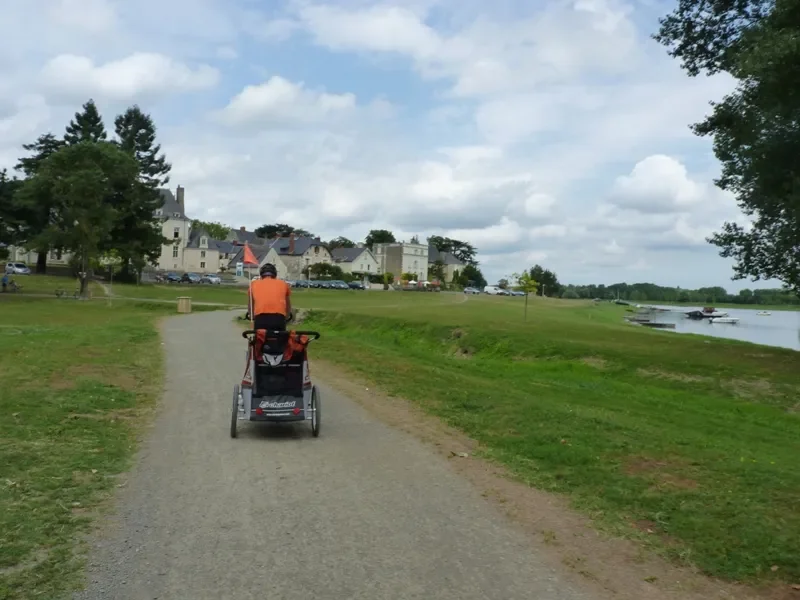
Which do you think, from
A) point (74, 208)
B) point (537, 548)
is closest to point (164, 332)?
point (537, 548)

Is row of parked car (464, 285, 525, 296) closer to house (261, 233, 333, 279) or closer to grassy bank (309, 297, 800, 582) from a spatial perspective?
house (261, 233, 333, 279)

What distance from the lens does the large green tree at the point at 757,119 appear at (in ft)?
60.6

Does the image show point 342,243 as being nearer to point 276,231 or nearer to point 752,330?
point 276,231

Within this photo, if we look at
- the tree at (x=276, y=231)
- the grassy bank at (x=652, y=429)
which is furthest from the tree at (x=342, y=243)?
the grassy bank at (x=652, y=429)

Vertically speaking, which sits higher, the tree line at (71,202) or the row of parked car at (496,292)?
the tree line at (71,202)

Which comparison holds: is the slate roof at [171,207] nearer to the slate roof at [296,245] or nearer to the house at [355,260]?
the slate roof at [296,245]

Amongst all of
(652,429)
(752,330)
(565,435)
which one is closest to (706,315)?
(752,330)

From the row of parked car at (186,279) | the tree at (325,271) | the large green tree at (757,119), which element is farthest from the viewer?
the tree at (325,271)

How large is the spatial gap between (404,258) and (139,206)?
3165 inches

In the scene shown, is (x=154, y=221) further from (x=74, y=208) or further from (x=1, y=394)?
(x=1, y=394)

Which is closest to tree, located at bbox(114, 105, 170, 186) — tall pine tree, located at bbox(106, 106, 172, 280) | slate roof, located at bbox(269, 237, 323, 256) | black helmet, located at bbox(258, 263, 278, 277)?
tall pine tree, located at bbox(106, 106, 172, 280)

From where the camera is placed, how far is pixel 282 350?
9539 mm

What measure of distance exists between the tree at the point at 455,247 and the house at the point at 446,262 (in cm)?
633

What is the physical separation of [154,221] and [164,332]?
187ft
